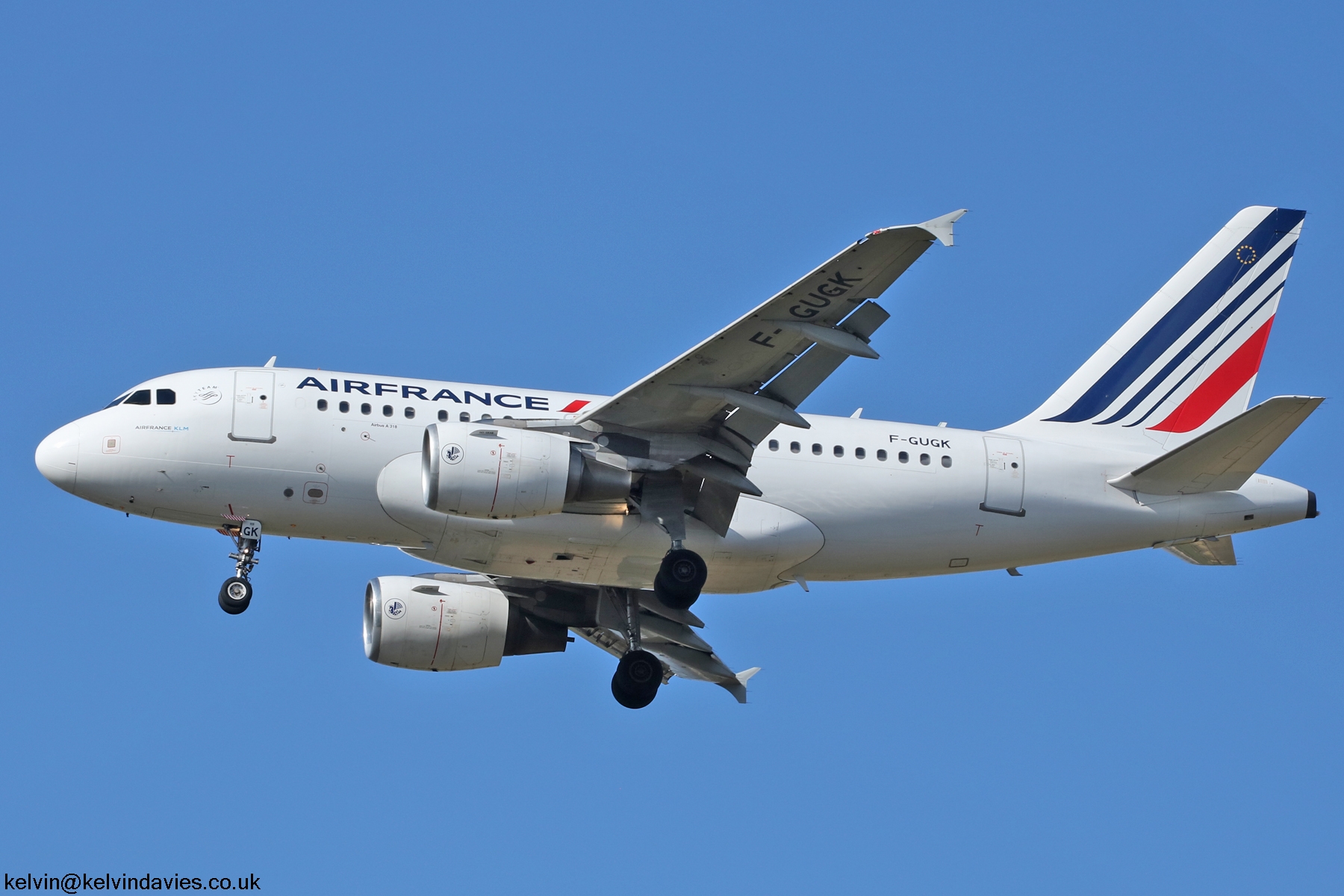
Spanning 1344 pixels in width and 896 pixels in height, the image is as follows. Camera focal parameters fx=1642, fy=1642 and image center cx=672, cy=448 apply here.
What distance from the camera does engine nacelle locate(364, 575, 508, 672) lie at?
106ft

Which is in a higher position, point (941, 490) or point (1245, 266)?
point (1245, 266)

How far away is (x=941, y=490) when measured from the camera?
30531mm

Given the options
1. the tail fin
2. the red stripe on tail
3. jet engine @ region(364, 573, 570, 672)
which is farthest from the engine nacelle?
the red stripe on tail

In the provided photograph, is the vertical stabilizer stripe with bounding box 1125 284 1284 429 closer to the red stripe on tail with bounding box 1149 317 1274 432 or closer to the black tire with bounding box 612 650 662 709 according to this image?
the red stripe on tail with bounding box 1149 317 1274 432

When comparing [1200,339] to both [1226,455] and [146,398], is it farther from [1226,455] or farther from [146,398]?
[146,398]

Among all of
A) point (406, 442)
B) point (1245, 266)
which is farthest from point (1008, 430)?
point (406, 442)

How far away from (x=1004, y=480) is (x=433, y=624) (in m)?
11.4

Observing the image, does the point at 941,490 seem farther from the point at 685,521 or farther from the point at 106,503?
the point at 106,503

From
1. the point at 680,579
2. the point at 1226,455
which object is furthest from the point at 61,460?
the point at 1226,455

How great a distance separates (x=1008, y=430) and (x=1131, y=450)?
246 centimetres

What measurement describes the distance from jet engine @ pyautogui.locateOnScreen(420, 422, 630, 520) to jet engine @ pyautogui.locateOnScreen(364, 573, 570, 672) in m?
5.28

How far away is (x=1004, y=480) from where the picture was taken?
30.9 metres

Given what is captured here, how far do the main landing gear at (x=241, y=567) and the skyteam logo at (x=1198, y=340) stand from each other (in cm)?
1586

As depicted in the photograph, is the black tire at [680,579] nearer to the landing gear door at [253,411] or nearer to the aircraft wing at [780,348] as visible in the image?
the aircraft wing at [780,348]
